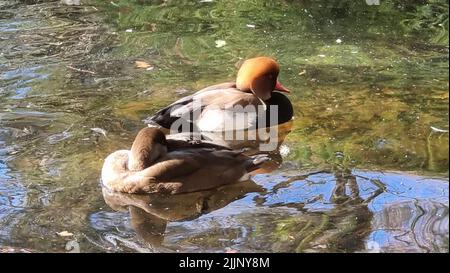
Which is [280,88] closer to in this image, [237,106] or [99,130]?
[237,106]

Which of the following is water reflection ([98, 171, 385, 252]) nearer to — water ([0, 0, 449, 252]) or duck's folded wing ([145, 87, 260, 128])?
water ([0, 0, 449, 252])

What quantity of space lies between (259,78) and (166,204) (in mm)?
2073

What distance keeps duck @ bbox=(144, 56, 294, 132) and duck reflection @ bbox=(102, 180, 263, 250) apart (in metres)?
1.16

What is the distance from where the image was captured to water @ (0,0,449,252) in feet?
16.4

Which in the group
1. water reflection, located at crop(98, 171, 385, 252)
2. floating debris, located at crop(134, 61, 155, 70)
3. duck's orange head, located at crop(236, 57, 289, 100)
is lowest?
floating debris, located at crop(134, 61, 155, 70)

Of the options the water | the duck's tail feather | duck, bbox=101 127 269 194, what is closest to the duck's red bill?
the water

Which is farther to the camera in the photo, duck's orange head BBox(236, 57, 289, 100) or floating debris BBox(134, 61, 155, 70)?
floating debris BBox(134, 61, 155, 70)

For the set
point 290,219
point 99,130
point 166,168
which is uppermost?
point 166,168

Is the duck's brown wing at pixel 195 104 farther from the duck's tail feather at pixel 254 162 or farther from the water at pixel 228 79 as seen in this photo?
the duck's tail feather at pixel 254 162

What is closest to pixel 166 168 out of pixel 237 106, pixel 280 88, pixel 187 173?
pixel 187 173

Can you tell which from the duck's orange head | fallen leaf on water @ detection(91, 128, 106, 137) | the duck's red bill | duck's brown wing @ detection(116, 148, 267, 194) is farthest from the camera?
the duck's red bill

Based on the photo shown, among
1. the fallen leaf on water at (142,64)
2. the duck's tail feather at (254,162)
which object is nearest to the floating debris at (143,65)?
the fallen leaf on water at (142,64)

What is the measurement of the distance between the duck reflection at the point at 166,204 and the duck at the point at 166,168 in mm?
47

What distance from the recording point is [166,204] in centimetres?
553
